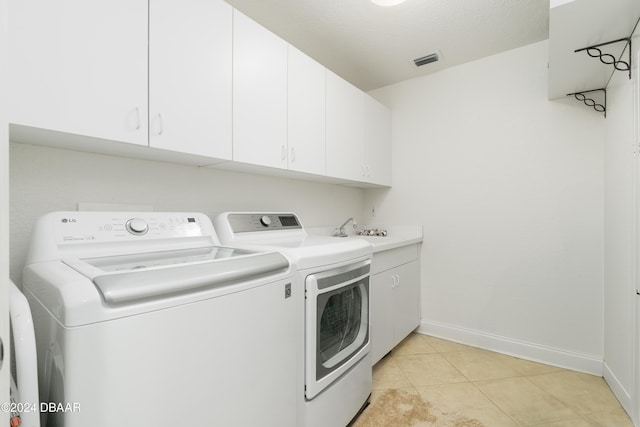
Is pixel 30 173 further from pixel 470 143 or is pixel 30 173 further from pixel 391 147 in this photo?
pixel 470 143

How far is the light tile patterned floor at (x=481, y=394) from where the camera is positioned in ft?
5.21

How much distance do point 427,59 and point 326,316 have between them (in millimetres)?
2273

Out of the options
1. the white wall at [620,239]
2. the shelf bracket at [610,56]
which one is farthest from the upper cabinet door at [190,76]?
the white wall at [620,239]

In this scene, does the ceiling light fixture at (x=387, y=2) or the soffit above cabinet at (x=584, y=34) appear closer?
the soffit above cabinet at (x=584, y=34)

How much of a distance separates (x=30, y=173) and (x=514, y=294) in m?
3.07

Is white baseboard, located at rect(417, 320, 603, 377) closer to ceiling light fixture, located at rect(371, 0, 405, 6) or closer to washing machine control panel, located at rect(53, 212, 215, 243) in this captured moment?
washing machine control panel, located at rect(53, 212, 215, 243)

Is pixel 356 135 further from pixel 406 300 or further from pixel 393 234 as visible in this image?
pixel 406 300

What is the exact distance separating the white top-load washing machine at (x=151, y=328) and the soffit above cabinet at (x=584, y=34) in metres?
1.61

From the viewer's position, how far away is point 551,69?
Answer: 1790 millimetres

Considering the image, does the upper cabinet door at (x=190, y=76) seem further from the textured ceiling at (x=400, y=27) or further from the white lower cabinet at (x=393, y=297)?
the white lower cabinet at (x=393, y=297)

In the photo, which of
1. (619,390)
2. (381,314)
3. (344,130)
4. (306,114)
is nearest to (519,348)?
(619,390)

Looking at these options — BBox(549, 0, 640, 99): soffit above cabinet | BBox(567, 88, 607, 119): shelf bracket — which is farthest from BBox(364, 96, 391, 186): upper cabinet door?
BBox(567, 88, 607, 119): shelf bracket

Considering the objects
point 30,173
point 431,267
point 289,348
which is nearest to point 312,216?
point 431,267

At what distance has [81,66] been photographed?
975mm
